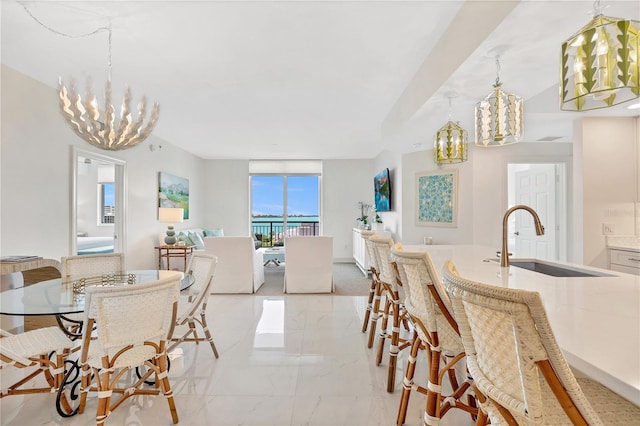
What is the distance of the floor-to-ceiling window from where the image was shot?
8367 millimetres

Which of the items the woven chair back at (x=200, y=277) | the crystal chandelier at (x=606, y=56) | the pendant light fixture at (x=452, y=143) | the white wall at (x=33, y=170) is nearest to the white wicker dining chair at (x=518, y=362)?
the crystal chandelier at (x=606, y=56)

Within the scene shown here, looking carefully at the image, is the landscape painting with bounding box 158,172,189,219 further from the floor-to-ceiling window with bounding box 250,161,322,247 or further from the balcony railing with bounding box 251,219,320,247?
the balcony railing with bounding box 251,219,320,247

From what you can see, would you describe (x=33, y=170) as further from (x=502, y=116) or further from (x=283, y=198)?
(x=283, y=198)

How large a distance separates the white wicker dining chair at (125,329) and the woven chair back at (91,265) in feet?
3.68

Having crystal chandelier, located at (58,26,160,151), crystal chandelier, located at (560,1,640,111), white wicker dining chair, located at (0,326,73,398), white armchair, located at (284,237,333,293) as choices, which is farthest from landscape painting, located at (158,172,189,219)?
crystal chandelier, located at (560,1,640,111)

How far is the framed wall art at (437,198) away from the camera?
5.11 meters

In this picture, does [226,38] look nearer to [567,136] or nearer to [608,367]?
[608,367]

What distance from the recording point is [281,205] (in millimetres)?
8438

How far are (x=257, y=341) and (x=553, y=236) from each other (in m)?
4.81

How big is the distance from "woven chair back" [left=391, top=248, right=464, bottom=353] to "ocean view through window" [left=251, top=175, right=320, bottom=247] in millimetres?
6850

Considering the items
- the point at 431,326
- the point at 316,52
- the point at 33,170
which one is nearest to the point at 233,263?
the point at 33,170

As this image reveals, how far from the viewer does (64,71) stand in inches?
→ 121

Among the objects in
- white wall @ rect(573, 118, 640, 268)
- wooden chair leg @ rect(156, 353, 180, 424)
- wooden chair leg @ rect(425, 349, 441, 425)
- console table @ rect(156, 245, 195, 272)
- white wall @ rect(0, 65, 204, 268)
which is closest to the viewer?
wooden chair leg @ rect(425, 349, 441, 425)

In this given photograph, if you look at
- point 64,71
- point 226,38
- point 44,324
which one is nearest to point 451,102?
point 226,38
